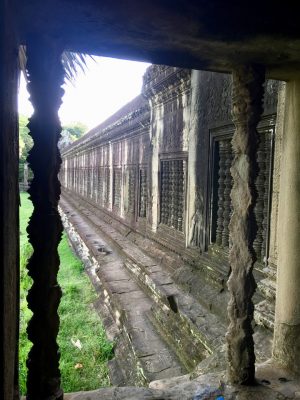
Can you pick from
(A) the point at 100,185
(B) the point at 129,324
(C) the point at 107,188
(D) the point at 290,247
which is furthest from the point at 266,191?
(A) the point at 100,185

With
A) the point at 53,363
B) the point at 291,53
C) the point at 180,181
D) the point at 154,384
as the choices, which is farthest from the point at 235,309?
the point at 180,181

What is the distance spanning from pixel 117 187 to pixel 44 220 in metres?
9.88

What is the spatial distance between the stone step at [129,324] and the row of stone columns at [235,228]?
1697mm

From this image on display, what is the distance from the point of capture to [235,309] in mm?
2172

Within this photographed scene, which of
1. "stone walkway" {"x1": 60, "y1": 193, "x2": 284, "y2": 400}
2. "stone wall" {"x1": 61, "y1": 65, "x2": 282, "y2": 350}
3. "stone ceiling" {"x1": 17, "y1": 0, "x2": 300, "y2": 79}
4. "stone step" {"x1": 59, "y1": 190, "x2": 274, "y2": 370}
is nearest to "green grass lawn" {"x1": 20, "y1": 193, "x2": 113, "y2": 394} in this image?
"stone walkway" {"x1": 60, "y1": 193, "x2": 284, "y2": 400}

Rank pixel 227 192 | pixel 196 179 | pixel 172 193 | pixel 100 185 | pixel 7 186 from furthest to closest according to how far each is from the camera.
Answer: pixel 100 185 → pixel 172 193 → pixel 196 179 → pixel 227 192 → pixel 7 186

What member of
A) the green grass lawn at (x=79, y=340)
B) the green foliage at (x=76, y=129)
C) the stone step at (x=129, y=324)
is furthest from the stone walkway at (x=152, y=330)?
the green foliage at (x=76, y=129)

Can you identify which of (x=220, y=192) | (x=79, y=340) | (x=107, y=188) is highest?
(x=220, y=192)

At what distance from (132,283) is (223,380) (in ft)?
13.8

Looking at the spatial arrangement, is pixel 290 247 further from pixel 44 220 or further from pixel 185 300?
pixel 185 300

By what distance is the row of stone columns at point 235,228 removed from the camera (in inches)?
63.9

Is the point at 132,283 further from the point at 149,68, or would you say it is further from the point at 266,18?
the point at 266,18

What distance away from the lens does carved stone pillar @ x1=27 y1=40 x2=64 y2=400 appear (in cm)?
160

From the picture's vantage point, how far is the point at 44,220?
165 centimetres
